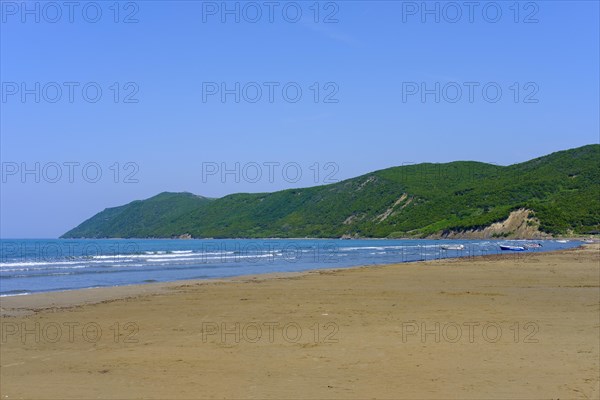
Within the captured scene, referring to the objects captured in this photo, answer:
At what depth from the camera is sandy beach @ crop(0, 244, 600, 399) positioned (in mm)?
9156

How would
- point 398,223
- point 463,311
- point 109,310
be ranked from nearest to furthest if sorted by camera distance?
point 463,311, point 109,310, point 398,223

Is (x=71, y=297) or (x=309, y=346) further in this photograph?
(x=71, y=297)

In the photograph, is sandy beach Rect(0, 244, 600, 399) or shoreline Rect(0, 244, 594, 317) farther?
shoreline Rect(0, 244, 594, 317)

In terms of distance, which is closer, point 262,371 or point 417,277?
point 262,371

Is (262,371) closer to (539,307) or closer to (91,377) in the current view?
(91,377)

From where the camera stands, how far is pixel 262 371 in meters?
10.2

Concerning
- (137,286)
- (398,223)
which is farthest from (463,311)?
(398,223)

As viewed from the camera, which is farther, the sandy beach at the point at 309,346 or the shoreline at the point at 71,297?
the shoreline at the point at 71,297

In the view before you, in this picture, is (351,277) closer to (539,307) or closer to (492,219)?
(539,307)

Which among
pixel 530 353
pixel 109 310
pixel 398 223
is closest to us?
pixel 530 353

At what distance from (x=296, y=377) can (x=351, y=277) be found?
22893 millimetres

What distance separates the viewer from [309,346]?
12234mm

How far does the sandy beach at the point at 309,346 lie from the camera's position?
30.0 ft

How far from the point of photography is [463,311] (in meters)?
17.0
